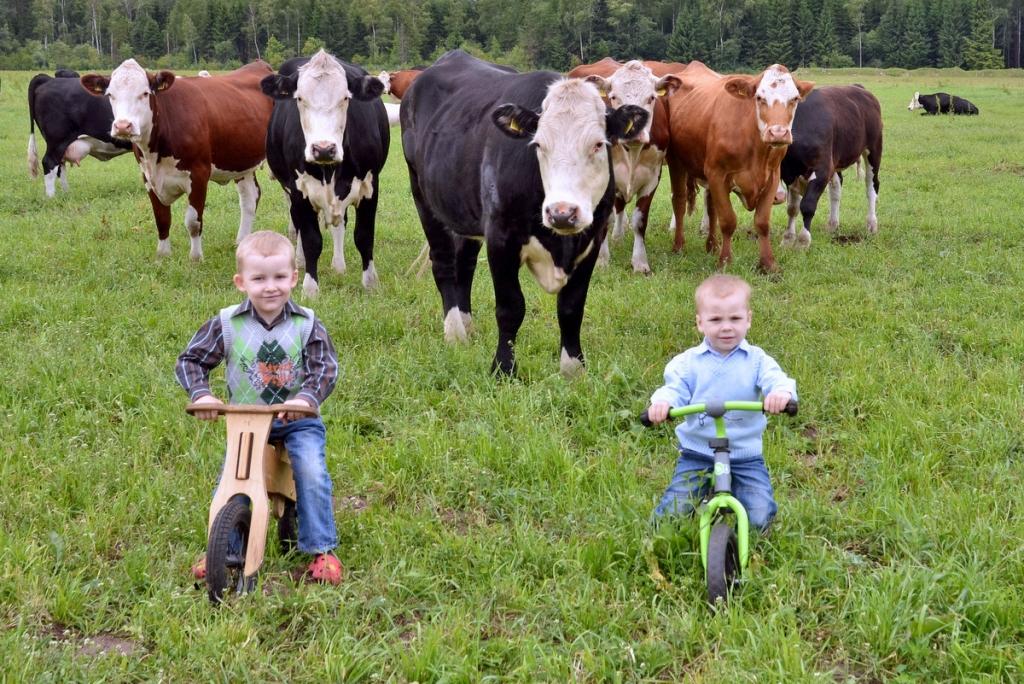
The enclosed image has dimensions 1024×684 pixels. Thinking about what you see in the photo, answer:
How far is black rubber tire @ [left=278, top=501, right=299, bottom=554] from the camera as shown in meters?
3.66

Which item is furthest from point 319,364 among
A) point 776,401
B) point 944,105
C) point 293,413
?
point 944,105

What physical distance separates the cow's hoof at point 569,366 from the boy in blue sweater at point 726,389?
2063 mm

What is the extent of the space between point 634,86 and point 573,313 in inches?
162

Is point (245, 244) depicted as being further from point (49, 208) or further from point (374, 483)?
point (49, 208)

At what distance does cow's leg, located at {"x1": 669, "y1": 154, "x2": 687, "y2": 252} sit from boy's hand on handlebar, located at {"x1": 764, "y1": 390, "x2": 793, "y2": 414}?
7.10 meters

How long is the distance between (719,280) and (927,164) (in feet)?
50.8

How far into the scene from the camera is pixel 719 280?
11.6 feet

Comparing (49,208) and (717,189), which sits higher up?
(717,189)

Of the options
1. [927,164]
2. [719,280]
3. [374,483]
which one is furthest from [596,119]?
[927,164]

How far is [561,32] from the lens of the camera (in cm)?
8731

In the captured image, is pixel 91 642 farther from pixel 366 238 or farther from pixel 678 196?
pixel 678 196

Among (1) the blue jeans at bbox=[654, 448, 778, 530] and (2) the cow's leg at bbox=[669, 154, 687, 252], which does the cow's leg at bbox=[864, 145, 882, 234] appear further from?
(1) the blue jeans at bbox=[654, 448, 778, 530]

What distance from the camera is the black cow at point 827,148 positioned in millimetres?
10148

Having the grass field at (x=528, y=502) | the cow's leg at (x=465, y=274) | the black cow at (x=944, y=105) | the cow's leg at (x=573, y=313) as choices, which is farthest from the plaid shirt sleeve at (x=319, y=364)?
the black cow at (x=944, y=105)
